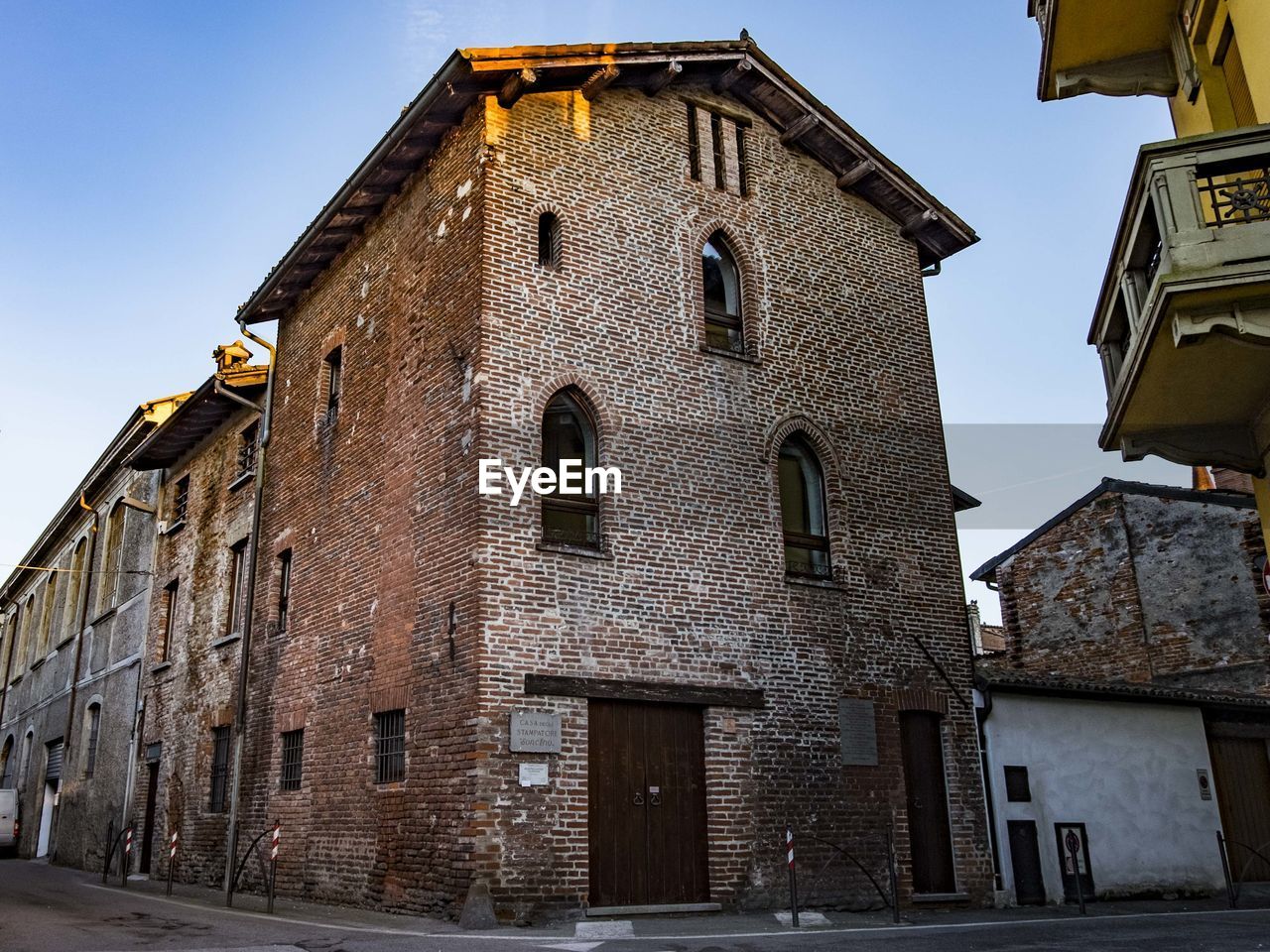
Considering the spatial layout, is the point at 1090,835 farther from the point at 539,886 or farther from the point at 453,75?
the point at 453,75

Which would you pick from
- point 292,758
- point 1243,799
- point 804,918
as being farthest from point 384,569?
point 1243,799

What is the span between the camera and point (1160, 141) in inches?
306

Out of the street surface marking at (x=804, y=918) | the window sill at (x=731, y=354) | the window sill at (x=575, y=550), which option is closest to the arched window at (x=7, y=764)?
the window sill at (x=575, y=550)

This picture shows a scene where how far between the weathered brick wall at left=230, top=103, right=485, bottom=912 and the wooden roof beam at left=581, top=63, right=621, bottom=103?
Result: 1560 mm

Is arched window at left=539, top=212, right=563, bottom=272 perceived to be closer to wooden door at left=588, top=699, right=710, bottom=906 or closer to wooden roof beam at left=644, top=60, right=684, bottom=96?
wooden roof beam at left=644, top=60, right=684, bottom=96

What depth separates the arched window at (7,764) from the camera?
33.5 m

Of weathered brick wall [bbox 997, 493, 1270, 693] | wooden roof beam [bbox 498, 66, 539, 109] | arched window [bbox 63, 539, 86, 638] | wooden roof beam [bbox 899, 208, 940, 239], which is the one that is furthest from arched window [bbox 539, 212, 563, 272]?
arched window [bbox 63, 539, 86, 638]

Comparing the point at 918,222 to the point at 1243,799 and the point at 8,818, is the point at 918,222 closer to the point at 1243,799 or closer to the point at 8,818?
the point at 1243,799

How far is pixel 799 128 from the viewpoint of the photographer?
51.4 feet

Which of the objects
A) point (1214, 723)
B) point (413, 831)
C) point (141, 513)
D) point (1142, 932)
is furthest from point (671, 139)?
point (141, 513)

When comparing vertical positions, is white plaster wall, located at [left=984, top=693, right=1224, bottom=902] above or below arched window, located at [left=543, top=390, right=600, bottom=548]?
below

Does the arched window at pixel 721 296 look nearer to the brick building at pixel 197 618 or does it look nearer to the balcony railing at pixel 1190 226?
the balcony railing at pixel 1190 226

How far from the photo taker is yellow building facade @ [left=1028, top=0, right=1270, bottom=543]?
748cm

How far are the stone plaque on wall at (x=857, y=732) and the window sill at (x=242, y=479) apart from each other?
10.6 metres
